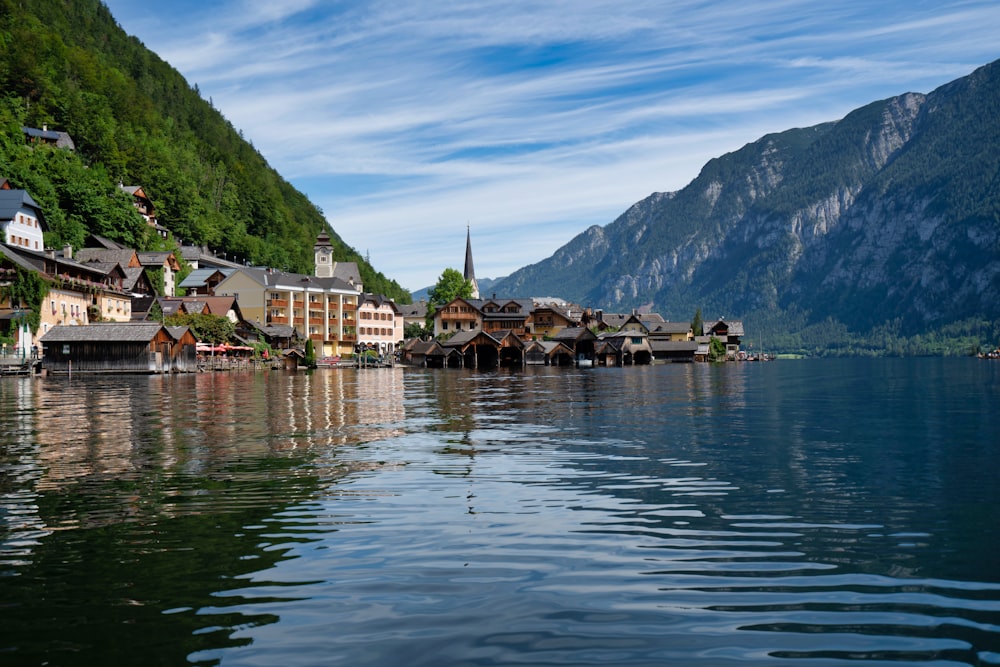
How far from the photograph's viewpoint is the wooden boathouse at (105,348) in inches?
3051

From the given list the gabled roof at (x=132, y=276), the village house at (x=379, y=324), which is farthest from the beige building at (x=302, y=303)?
the gabled roof at (x=132, y=276)

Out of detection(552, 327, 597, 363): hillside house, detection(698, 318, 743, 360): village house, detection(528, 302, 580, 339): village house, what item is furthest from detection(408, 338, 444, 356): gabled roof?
detection(698, 318, 743, 360): village house

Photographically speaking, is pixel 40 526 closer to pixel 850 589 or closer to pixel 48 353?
pixel 850 589

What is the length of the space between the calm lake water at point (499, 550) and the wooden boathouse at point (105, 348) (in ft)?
189

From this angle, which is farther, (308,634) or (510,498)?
(510,498)

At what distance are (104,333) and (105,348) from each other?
1566mm

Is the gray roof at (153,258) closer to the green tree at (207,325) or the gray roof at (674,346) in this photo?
the green tree at (207,325)

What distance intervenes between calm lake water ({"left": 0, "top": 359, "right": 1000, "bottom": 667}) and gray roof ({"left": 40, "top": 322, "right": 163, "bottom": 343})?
5731 centimetres

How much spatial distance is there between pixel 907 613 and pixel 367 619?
18.5 feet

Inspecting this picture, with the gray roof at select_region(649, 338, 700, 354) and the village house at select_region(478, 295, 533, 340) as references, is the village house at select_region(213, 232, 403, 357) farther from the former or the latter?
the gray roof at select_region(649, 338, 700, 354)

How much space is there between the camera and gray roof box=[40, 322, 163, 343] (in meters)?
77.6

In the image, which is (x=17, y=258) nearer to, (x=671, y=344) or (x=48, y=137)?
(x=48, y=137)

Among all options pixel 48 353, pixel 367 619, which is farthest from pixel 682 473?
pixel 48 353

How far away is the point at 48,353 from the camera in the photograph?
7756cm
